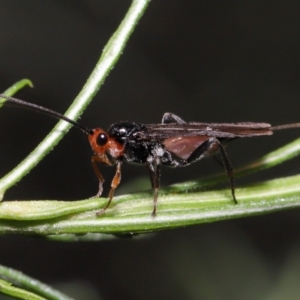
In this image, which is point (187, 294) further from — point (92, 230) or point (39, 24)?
point (39, 24)

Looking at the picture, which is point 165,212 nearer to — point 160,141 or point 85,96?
point 85,96

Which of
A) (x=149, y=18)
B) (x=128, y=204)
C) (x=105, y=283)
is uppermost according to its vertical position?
(x=149, y=18)

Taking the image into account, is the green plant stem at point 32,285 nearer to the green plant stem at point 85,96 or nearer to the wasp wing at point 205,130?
the green plant stem at point 85,96

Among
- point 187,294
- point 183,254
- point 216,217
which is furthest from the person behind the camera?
point 183,254

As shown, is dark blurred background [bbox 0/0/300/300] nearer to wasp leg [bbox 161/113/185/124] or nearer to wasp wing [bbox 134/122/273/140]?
wasp leg [bbox 161/113/185/124]

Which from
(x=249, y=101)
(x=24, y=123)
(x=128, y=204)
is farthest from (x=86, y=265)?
(x=128, y=204)

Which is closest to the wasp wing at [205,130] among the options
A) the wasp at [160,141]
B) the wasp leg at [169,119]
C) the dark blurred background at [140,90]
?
the wasp at [160,141]

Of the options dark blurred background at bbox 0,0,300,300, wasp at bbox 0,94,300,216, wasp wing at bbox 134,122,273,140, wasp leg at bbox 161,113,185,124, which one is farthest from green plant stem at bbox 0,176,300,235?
dark blurred background at bbox 0,0,300,300
